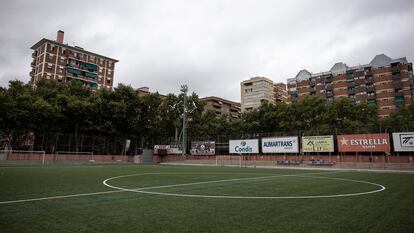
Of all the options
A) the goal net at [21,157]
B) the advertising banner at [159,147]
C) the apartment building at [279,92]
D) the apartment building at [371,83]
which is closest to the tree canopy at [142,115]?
the advertising banner at [159,147]

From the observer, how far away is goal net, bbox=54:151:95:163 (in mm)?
39253

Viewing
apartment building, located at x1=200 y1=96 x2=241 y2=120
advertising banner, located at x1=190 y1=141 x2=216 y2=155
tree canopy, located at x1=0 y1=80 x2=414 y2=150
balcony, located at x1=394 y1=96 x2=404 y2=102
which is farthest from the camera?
apartment building, located at x1=200 y1=96 x2=241 y2=120

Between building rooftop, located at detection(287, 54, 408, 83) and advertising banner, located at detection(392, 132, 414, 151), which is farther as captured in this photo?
building rooftop, located at detection(287, 54, 408, 83)

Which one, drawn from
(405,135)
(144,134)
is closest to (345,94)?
(405,135)

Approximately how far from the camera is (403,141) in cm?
3189

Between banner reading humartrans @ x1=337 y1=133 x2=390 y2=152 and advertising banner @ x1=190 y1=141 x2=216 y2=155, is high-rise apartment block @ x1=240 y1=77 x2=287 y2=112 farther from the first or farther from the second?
banner reading humartrans @ x1=337 y1=133 x2=390 y2=152

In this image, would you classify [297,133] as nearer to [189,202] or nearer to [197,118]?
[197,118]

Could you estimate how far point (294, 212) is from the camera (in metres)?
6.06

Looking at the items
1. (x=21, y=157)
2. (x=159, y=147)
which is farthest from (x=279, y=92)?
(x=21, y=157)

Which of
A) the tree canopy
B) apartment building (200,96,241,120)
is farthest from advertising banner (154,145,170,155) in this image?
apartment building (200,96,241,120)

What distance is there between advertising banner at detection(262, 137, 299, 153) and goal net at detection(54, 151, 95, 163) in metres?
28.6

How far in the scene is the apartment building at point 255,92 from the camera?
103 meters

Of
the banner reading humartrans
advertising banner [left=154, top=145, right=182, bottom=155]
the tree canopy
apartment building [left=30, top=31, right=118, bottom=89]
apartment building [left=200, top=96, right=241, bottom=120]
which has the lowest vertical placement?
advertising banner [left=154, top=145, right=182, bottom=155]

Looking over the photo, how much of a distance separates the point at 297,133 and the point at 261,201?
34692 millimetres
